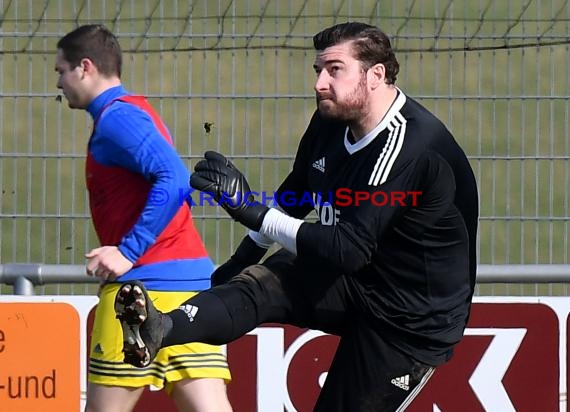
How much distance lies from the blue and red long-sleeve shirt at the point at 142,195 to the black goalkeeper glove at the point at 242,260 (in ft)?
1.10

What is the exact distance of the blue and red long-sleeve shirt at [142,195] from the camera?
17.7ft

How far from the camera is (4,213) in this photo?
7.57m

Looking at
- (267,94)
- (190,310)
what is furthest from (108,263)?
(267,94)

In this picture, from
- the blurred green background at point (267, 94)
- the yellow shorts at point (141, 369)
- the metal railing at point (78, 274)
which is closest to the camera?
the yellow shorts at point (141, 369)

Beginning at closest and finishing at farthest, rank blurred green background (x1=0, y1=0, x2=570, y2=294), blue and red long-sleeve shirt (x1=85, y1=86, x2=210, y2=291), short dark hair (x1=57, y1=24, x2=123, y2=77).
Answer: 1. blue and red long-sleeve shirt (x1=85, y1=86, x2=210, y2=291)
2. short dark hair (x1=57, y1=24, x2=123, y2=77)
3. blurred green background (x1=0, y1=0, x2=570, y2=294)

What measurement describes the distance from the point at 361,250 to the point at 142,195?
128 centimetres

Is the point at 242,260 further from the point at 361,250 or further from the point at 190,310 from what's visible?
the point at 361,250

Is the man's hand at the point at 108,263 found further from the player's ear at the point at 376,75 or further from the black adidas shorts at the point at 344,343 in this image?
the player's ear at the point at 376,75

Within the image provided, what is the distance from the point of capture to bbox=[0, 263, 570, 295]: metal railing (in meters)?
7.11

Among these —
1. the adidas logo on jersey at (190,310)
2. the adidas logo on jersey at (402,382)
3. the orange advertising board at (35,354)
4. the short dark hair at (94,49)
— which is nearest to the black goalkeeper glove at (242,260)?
the adidas logo on jersey at (190,310)

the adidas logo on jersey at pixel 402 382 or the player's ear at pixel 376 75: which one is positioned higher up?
the player's ear at pixel 376 75

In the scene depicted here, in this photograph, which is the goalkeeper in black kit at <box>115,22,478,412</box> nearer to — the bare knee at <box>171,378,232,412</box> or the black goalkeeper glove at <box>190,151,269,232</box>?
the black goalkeeper glove at <box>190,151,269,232</box>

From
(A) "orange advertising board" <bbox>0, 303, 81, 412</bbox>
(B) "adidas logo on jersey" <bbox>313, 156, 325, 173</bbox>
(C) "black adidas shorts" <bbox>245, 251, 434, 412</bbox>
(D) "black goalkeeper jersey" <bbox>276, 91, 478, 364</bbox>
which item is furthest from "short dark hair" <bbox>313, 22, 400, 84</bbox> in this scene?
(A) "orange advertising board" <bbox>0, 303, 81, 412</bbox>

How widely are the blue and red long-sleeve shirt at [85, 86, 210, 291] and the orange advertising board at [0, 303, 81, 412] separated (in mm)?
1444
